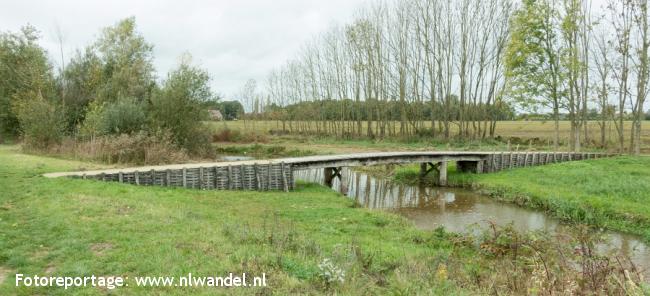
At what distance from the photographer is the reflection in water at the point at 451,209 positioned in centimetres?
1241

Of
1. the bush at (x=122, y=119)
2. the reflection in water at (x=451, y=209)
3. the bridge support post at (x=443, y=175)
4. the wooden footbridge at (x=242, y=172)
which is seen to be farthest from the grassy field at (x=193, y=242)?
the bridge support post at (x=443, y=175)

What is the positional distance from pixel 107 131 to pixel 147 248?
1875 cm

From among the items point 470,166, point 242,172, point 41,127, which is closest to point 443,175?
point 470,166

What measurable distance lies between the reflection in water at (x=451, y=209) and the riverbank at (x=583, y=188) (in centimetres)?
63

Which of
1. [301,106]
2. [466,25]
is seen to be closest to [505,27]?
[466,25]

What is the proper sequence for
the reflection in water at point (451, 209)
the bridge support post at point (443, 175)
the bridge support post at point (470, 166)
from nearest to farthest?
the reflection in water at point (451, 209) < the bridge support post at point (443, 175) < the bridge support post at point (470, 166)

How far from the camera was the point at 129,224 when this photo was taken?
26.7ft

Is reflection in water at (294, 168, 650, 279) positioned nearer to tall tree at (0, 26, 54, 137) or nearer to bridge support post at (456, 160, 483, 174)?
bridge support post at (456, 160, 483, 174)

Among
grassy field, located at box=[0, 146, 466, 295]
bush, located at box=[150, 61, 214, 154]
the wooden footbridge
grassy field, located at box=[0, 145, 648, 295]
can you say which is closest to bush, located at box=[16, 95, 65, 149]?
bush, located at box=[150, 61, 214, 154]

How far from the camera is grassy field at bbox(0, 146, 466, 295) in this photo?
5582 mm

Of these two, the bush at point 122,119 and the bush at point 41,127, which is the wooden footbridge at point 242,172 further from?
the bush at point 41,127

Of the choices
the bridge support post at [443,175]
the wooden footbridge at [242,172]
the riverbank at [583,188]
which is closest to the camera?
the riverbank at [583,188]

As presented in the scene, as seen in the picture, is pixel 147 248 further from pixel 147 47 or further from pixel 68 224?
pixel 147 47

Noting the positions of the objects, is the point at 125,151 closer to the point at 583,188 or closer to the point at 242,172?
the point at 242,172
